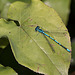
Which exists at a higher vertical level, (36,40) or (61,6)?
(36,40)

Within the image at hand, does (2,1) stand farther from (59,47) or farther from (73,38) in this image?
(73,38)

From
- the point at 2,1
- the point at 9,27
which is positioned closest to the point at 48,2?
the point at 2,1

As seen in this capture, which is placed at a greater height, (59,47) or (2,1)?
(2,1)

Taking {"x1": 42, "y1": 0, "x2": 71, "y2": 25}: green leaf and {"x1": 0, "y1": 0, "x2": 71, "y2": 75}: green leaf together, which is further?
{"x1": 42, "y1": 0, "x2": 71, "y2": 25}: green leaf

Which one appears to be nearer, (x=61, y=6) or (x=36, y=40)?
(x=36, y=40)

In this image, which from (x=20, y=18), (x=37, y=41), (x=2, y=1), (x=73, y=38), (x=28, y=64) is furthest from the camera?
(x=73, y=38)

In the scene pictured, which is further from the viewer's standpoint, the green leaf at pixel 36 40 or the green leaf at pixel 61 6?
the green leaf at pixel 61 6

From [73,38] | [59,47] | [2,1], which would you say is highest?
[2,1]

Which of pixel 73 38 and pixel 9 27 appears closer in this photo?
pixel 9 27
